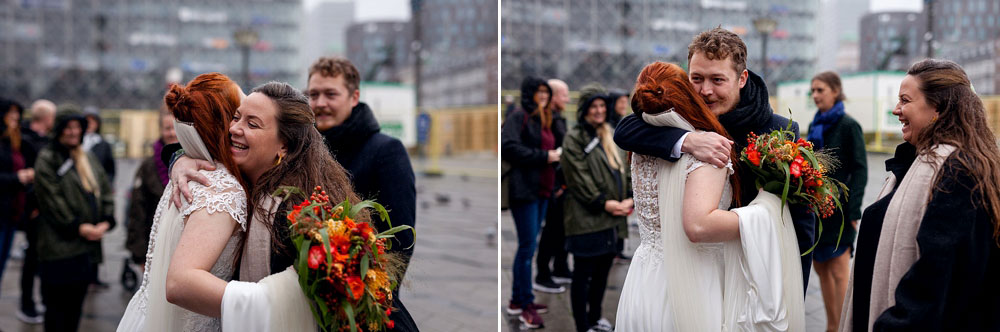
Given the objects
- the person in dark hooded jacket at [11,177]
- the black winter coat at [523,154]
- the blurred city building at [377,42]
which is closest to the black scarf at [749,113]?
the black winter coat at [523,154]

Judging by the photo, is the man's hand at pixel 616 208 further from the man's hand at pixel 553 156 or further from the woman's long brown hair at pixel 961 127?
the woman's long brown hair at pixel 961 127

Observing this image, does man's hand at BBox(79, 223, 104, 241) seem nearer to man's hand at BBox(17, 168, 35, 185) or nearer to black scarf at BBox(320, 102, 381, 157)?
man's hand at BBox(17, 168, 35, 185)

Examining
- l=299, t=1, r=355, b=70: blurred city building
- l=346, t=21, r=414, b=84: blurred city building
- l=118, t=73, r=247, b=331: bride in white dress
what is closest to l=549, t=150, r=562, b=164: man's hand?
l=118, t=73, r=247, b=331: bride in white dress

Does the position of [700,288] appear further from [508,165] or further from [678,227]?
[508,165]

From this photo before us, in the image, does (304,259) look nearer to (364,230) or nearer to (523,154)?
(364,230)

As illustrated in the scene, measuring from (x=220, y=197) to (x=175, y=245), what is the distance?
7.7 inches

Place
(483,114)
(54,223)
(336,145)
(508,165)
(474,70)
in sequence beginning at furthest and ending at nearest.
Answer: (474,70) < (483,114) < (508,165) < (54,223) < (336,145)

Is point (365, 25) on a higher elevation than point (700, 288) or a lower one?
higher

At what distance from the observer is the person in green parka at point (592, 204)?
4.53 metres

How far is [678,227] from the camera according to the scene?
7.46 ft

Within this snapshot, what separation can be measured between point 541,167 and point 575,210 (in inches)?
29.2

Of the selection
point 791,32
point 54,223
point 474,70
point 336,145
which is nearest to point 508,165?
point 336,145

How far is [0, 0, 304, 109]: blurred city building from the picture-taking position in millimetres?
47031

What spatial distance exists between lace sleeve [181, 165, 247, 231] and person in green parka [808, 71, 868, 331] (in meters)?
3.53
